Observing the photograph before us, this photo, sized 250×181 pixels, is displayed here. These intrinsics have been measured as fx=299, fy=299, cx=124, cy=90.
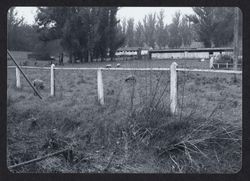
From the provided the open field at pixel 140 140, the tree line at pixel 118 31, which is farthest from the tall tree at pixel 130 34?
the open field at pixel 140 140

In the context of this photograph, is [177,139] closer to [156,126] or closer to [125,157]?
[156,126]

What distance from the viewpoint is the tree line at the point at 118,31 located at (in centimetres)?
436

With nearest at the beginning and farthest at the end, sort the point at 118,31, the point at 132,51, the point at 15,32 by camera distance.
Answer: the point at 15,32, the point at 132,51, the point at 118,31

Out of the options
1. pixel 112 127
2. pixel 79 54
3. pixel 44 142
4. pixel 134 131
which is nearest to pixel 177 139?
pixel 134 131

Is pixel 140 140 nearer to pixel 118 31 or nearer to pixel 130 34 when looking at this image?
pixel 130 34

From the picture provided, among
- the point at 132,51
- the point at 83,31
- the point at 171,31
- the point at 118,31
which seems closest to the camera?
the point at 171,31

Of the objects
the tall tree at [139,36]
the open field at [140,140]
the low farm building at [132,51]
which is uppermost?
the tall tree at [139,36]

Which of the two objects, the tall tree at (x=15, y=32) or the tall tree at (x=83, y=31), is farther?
the tall tree at (x=83, y=31)

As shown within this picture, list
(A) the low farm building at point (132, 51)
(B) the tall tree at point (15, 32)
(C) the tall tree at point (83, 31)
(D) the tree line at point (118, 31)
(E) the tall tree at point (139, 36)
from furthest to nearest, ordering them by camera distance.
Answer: (C) the tall tree at point (83, 31) → (A) the low farm building at point (132, 51) → (E) the tall tree at point (139, 36) → (D) the tree line at point (118, 31) → (B) the tall tree at point (15, 32)

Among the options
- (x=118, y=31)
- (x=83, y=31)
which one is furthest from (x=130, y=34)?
(x=83, y=31)

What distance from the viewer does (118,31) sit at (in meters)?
6.82

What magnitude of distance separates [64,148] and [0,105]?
1.57 metres

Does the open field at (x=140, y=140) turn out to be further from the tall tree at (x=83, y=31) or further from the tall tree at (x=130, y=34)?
the tall tree at (x=83, y=31)

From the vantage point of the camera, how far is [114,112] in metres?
5.44
